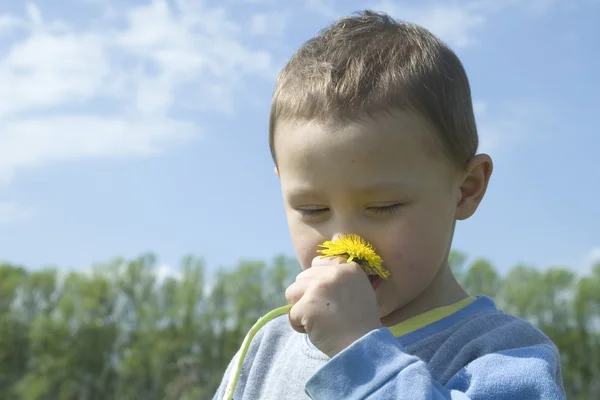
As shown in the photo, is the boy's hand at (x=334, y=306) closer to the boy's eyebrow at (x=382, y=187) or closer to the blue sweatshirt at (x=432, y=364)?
the blue sweatshirt at (x=432, y=364)

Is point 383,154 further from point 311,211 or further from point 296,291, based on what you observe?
point 296,291

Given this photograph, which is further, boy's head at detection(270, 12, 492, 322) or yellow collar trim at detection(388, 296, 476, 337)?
yellow collar trim at detection(388, 296, 476, 337)

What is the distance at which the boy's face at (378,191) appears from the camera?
194 centimetres

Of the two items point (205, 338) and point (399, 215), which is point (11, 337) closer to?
point (205, 338)

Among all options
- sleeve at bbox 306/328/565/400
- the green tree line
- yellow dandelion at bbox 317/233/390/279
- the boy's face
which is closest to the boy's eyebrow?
the boy's face

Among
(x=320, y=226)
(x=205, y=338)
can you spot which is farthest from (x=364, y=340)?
(x=205, y=338)

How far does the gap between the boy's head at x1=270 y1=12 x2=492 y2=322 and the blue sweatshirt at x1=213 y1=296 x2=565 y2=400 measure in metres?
0.11

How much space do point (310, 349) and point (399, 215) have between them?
565 mm

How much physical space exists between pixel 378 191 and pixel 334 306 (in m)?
0.31

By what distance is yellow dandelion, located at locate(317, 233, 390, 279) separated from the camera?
75.9 inches

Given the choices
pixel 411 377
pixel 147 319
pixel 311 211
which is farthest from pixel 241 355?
pixel 147 319

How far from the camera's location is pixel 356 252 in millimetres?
1927

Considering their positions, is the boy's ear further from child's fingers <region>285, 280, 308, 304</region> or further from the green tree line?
the green tree line

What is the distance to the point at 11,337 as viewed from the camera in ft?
71.6
